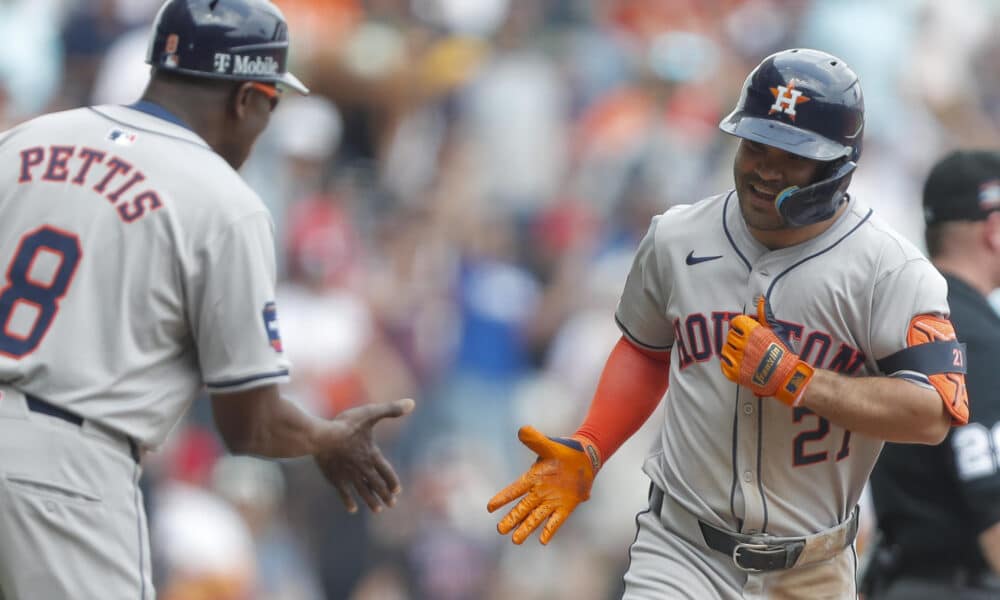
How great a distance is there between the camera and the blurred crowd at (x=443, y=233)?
8602mm

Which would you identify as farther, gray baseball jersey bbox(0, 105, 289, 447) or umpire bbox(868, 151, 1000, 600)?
umpire bbox(868, 151, 1000, 600)

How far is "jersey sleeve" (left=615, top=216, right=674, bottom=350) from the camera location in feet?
15.0

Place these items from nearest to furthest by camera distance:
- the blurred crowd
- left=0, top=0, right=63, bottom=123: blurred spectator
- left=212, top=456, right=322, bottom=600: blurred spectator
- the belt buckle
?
the belt buckle < left=212, top=456, right=322, bottom=600: blurred spectator < the blurred crowd < left=0, top=0, right=63, bottom=123: blurred spectator

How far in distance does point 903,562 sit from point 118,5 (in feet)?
21.1

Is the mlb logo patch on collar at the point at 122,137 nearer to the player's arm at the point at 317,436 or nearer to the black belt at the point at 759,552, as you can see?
the player's arm at the point at 317,436

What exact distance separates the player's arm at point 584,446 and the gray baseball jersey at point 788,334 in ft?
0.63

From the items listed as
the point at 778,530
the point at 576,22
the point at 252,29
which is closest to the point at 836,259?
the point at 778,530

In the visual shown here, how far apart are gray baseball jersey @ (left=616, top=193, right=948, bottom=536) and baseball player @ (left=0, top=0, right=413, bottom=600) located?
1.17 metres

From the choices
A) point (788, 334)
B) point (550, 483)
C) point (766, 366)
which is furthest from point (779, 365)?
point (550, 483)

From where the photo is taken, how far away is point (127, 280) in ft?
12.9

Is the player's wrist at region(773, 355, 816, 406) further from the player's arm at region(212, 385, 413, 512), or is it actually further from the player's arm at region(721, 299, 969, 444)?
the player's arm at region(212, 385, 413, 512)

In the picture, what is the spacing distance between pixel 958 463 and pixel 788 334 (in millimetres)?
1012

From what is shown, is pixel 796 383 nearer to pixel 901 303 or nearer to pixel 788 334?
pixel 788 334

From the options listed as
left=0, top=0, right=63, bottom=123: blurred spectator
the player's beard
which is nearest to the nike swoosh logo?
the player's beard
